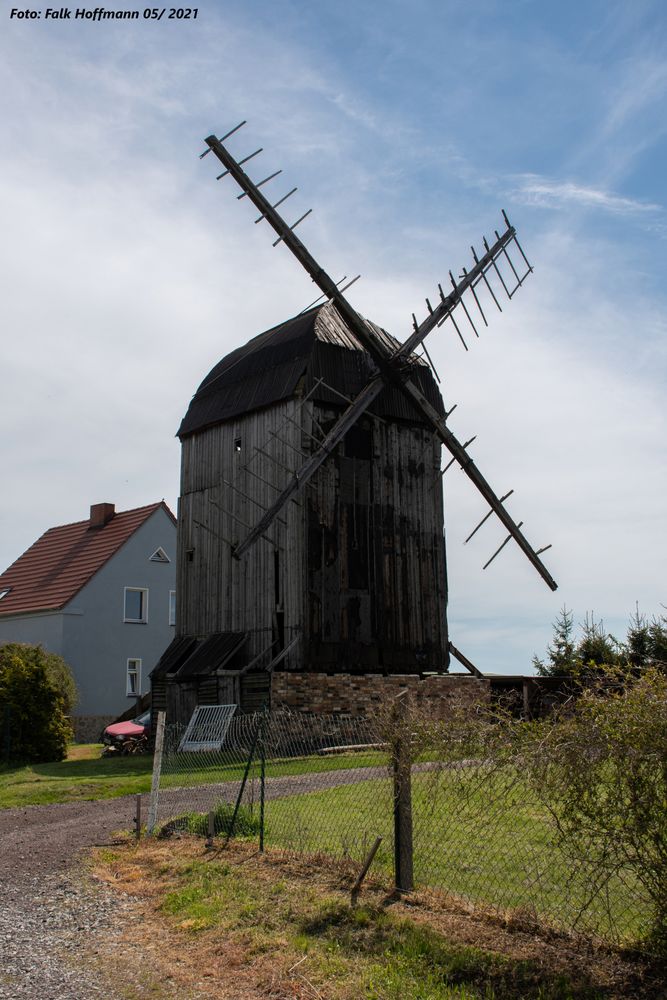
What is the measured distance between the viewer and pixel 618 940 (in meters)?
6.40

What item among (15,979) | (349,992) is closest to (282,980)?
(349,992)

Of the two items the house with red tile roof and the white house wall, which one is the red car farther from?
the white house wall

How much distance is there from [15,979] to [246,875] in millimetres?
2670

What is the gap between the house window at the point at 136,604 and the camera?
3444 centimetres

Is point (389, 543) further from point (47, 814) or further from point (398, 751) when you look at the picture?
point (398, 751)

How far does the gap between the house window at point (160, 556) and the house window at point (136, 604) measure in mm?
1186

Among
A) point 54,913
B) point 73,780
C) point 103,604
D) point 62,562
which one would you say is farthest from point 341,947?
point 62,562

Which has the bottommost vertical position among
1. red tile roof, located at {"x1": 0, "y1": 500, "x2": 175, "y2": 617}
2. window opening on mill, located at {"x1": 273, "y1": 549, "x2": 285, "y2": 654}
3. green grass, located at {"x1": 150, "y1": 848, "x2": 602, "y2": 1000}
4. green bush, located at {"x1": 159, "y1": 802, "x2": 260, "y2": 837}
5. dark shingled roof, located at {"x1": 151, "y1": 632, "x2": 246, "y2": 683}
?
green grass, located at {"x1": 150, "y1": 848, "x2": 602, "y2": 1000}

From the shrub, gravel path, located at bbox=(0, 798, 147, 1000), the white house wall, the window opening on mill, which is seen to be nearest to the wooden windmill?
the window opening on mill

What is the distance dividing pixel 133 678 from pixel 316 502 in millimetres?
13286

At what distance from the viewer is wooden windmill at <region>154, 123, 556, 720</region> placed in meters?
23.7

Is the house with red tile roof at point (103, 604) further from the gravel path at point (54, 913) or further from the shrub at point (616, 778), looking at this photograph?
the shrub at point (616, 778)

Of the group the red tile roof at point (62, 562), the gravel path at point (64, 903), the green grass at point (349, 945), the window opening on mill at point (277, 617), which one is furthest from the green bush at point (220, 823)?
the red tile roof at point (62, 562)

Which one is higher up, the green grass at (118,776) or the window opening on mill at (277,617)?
the window opening on mill at (277,617)
